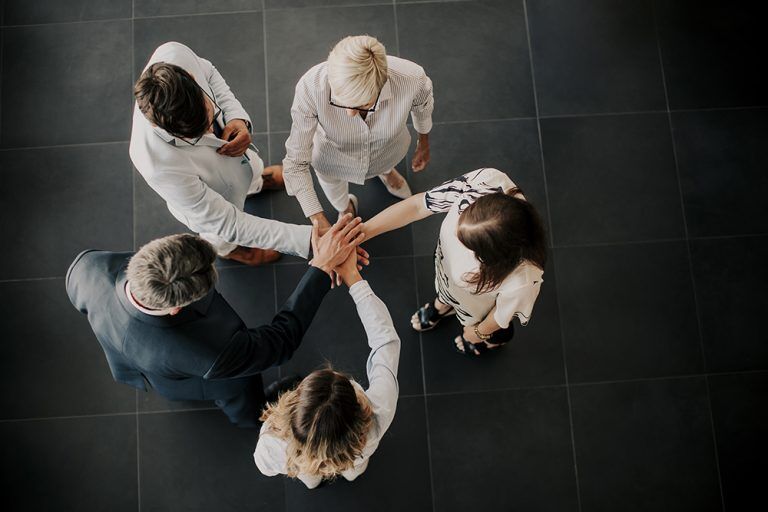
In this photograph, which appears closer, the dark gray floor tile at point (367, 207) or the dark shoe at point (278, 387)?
the dark shoe at point (278, 387)

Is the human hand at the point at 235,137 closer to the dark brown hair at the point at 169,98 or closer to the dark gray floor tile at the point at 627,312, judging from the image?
the dark brown hair at the point at 169,98

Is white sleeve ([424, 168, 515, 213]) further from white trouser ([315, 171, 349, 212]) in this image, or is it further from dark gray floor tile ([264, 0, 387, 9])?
dark gray floor tile ([264, 0, 387, 9])

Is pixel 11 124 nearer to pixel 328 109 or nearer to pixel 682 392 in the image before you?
pixel 328 109

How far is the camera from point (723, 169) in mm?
3055

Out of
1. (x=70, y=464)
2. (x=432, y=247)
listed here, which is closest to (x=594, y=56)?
(x=432, y=247)

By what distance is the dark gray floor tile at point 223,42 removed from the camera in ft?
10.0

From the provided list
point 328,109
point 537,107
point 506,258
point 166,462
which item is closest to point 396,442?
point 166,462

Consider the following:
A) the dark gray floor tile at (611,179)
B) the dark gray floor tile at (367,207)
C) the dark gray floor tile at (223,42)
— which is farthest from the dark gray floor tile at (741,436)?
the dark gray floor tile at (223,42)

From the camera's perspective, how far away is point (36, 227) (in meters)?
2.94

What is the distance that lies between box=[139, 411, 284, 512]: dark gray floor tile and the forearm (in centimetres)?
129

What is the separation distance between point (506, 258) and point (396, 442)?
147 centimetres

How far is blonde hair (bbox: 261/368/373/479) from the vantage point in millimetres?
1598

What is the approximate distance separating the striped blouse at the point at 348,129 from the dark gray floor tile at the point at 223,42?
1.01 meters

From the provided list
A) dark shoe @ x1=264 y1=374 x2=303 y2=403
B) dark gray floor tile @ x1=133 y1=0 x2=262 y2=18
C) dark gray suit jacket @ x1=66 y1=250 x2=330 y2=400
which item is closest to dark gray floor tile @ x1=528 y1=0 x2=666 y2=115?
dark gray floor tile @ x1=133 y1=0 x2=262 y2=18
